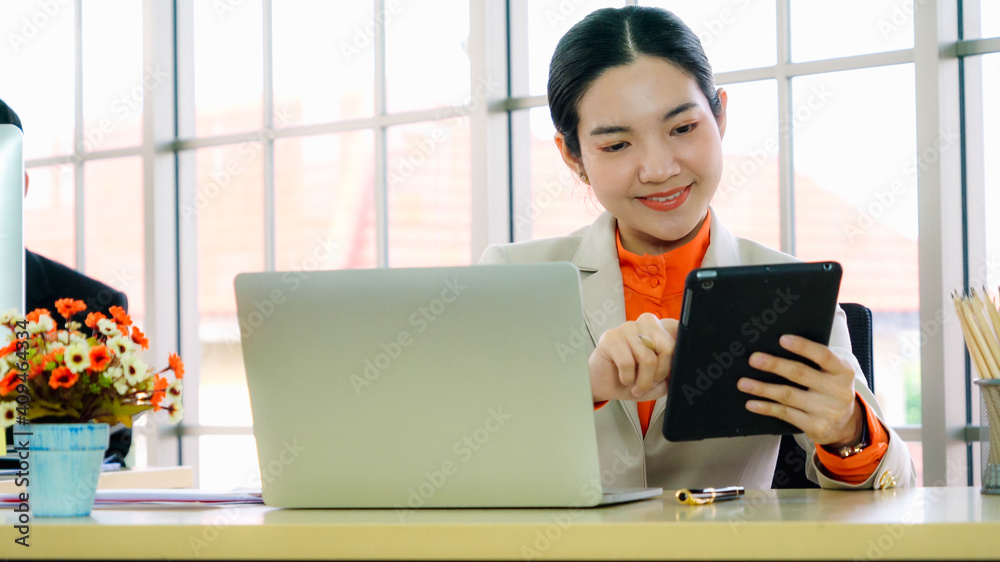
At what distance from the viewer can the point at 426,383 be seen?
3.23 ft

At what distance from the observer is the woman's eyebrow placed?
158cm

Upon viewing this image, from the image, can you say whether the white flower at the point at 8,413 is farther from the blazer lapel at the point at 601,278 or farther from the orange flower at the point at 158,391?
the blazer lapel at the point at 601,278

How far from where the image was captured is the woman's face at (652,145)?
62.6 inches

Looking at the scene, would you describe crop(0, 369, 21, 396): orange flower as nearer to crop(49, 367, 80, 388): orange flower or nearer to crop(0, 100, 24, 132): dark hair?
crop(49, 367, 80, 388): orange flower

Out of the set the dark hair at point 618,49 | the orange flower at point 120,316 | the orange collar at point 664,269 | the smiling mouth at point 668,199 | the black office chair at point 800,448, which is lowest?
the black office chair at point 800,448

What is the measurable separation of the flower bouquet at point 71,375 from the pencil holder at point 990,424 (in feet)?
3.41

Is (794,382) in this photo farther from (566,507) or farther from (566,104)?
(566,104)

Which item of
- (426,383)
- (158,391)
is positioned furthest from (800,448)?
(158,391)

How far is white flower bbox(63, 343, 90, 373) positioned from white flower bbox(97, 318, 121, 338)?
45mm

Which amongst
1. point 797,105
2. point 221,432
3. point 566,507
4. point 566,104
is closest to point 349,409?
point 566,507

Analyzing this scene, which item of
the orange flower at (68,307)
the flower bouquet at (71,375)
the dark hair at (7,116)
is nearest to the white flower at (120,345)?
the flower bouquet at (71,375)

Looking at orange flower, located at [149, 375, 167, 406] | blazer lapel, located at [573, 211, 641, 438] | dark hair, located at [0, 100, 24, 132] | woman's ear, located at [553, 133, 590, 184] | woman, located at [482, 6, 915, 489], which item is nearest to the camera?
orange flower, located at [149, 375, 167, 406]

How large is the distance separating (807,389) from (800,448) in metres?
0.55

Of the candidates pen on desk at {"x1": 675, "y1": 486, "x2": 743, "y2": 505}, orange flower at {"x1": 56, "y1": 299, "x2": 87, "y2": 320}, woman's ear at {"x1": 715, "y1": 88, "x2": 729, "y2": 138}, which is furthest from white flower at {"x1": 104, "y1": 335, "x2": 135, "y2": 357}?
woman's ear at {"x1": 715, "y1": 88, "x2": 729, "y2": 138}
